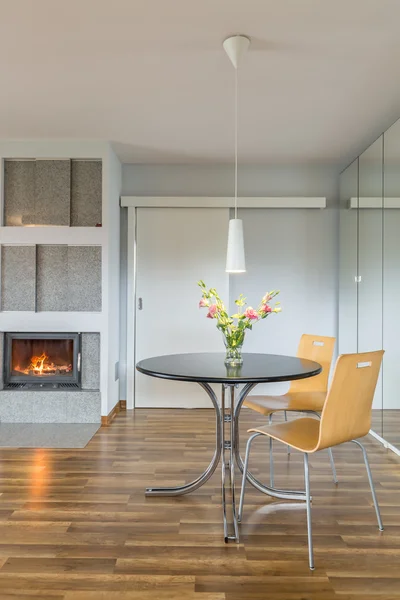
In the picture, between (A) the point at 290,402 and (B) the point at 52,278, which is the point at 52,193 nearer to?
(B) the point at 52,278

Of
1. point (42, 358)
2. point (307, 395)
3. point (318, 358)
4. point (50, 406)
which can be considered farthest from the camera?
point (42, 358)

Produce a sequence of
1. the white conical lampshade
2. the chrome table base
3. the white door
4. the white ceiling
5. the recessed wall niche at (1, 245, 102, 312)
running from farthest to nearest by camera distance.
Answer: the white door, the recessed wall niche at (1, 245, 102, 312), the white conical lampshade, the chrome table base, the white ceiling

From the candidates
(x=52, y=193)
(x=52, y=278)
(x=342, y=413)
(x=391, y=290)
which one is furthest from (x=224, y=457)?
(x=52, y=193)

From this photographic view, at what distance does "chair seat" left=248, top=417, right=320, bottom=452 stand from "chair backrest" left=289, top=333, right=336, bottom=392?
25.4 inches

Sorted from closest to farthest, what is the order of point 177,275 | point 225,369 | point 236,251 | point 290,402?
point 225,369
point 236,251
point 290,402
point 177,275

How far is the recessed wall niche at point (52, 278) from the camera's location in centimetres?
425

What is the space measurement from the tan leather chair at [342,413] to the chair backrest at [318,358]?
86 cm

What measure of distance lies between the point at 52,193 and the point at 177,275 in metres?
1.45

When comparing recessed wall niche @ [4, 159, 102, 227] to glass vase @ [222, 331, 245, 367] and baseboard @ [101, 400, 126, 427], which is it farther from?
glass vase @ [222, 331, 245, 367]

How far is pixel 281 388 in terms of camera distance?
4910 mm

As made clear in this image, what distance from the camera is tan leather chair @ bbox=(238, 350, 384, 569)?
2016 millimetres

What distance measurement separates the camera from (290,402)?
2.92 metres

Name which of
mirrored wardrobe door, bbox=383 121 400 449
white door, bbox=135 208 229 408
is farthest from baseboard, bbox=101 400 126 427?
mirrored wardrobe door, bbox=383 121 400 449

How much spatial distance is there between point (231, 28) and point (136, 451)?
2.79m
